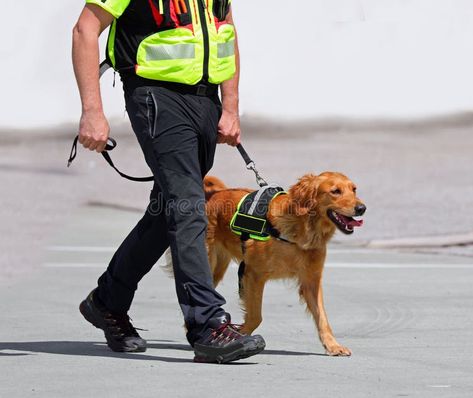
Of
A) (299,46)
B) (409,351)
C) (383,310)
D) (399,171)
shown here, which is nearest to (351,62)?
(299,46)

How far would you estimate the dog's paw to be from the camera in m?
7.35

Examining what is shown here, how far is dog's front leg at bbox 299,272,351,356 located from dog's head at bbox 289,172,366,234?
0.33 meters

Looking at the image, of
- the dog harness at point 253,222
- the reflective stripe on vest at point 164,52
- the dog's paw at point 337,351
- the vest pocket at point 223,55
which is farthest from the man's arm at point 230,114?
the dog's paw at point 337,351

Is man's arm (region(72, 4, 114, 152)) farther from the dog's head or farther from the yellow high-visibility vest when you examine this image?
the dog's head

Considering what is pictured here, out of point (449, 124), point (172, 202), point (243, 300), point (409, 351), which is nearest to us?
point (172, 202)

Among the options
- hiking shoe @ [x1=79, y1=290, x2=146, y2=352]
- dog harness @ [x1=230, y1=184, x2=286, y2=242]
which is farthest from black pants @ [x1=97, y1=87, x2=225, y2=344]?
dog harness @ [x1=230, y1=184, x2=286, y2=242]

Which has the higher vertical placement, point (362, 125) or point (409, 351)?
point (409, 351)

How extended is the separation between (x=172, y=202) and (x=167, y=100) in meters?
0.49

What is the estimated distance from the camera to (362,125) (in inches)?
923

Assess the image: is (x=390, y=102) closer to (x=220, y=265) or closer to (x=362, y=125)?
(x=362, y=125)

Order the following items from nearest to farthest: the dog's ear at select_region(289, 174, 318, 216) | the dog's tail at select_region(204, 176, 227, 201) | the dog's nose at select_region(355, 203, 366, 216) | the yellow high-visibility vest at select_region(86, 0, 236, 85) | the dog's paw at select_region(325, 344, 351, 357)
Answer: the yellow high-visibility vest at select_region(86, 0, 236, 85)
the dog's paw at select_region(325, 344, 351, 357)
the dog's nose at select_region(355, 203, 366, 216)
the dog's ear at select_region(289, 174, 318, 216)
the dog's tail at select_region(204, 176, 227, 201)

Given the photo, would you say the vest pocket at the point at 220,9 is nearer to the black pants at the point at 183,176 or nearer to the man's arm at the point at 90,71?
the black pants at the point at 183,176

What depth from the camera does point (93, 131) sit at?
6715 mm

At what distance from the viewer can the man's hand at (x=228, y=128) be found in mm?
7188
